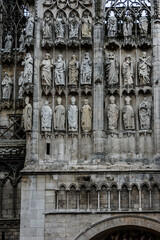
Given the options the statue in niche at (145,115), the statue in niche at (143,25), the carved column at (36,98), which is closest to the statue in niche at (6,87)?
the carved column at (36,98)

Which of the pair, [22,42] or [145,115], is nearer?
[145,115]

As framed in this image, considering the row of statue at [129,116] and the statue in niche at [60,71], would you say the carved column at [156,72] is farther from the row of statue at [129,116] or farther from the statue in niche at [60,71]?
the statue in niche at [60,71]

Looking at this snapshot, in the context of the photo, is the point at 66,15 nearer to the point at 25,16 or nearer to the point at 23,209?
the point at 25,16

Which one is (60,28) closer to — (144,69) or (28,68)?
(28,68)

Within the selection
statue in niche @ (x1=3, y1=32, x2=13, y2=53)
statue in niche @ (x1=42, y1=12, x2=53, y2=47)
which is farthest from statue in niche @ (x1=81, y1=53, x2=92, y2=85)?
statue in niche @ (x1=3, y1=32, x2=13, y2=53)

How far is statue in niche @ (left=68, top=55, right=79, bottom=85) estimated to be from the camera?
21.7 metres

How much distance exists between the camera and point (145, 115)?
2127 cm

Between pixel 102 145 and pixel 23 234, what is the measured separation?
13.1ft

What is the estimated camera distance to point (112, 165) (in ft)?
68.1

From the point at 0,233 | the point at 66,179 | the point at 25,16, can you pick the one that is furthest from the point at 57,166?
the point at 25,16

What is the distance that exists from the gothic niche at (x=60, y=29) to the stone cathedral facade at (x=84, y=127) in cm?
4

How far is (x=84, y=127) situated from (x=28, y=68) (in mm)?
2918

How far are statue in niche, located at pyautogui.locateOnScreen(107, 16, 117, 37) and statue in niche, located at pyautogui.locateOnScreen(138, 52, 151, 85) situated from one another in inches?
54.2

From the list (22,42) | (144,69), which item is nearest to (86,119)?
(144,69)
